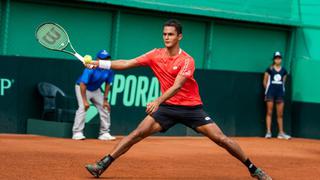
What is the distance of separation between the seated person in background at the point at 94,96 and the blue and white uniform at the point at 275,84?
491cm

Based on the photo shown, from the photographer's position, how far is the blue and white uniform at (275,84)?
18047 millimetres

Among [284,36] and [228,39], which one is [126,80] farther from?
[284,36]

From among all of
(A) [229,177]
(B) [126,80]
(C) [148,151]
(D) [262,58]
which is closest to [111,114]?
(B) [126,80]

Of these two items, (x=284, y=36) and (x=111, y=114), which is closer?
(x=111, y=114)

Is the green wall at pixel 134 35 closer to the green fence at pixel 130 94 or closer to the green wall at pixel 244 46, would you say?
the green wall at pixel 244 46

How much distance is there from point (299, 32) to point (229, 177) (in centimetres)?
1053

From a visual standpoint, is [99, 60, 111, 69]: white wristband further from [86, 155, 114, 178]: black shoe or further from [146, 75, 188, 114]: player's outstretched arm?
[86, 155, 114, 178]: black shoe

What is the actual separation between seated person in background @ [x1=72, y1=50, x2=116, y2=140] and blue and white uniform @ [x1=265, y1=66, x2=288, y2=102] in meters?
4.91

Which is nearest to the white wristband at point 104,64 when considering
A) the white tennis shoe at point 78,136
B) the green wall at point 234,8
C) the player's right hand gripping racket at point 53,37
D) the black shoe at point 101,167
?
the player's right hand gripping racket at point 53,37

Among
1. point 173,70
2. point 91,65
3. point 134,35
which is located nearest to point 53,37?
point 91,65

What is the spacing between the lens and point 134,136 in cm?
873

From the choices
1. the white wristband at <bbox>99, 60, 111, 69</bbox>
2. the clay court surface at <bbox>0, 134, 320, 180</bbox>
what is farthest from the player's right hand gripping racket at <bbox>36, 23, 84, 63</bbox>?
the clay court surface at <bbox>0, 134, 320, 180</bbox>

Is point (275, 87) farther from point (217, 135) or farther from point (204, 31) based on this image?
point (217, 135)

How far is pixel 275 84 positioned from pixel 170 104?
9498mm
